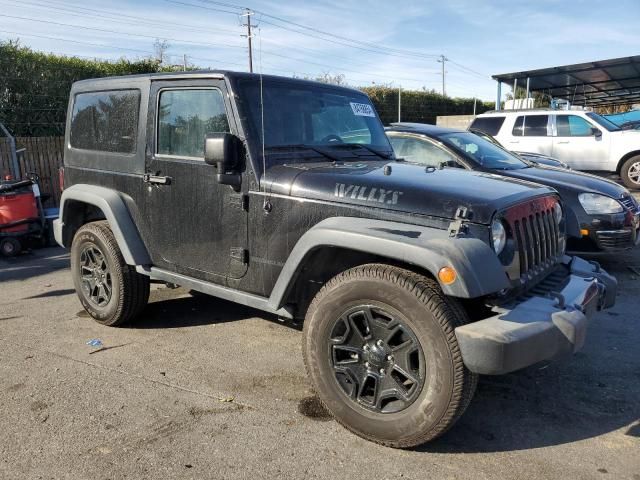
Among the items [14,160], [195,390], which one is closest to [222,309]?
[195,390]

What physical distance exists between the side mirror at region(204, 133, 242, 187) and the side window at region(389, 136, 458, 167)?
3527mm

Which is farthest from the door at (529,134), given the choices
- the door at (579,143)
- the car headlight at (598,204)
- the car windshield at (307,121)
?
the car windshield at (307,121)

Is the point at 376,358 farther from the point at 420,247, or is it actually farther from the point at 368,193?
the point at 368,193

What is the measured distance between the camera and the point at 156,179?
4031 mm

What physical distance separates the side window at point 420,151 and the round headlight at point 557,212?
291 cm

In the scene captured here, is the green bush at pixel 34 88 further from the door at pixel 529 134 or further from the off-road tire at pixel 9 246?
the door at pixel 529 134

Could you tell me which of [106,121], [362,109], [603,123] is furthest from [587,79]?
[106,121]

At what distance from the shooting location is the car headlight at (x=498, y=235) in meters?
2.87

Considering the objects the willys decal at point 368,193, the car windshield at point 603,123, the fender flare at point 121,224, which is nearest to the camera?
the willys decal at point 368,193

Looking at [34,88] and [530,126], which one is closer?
[34,88]

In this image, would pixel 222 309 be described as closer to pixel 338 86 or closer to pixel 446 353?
pixel 338 86

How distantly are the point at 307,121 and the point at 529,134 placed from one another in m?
9.77

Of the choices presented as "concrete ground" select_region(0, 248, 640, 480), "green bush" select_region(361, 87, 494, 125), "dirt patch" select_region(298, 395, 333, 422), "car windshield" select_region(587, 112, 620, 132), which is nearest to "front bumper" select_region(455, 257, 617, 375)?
"concrete ground" select_region(0, 248, 640, 480)

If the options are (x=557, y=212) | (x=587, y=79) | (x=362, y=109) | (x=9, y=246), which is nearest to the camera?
(x=557, y=212)
